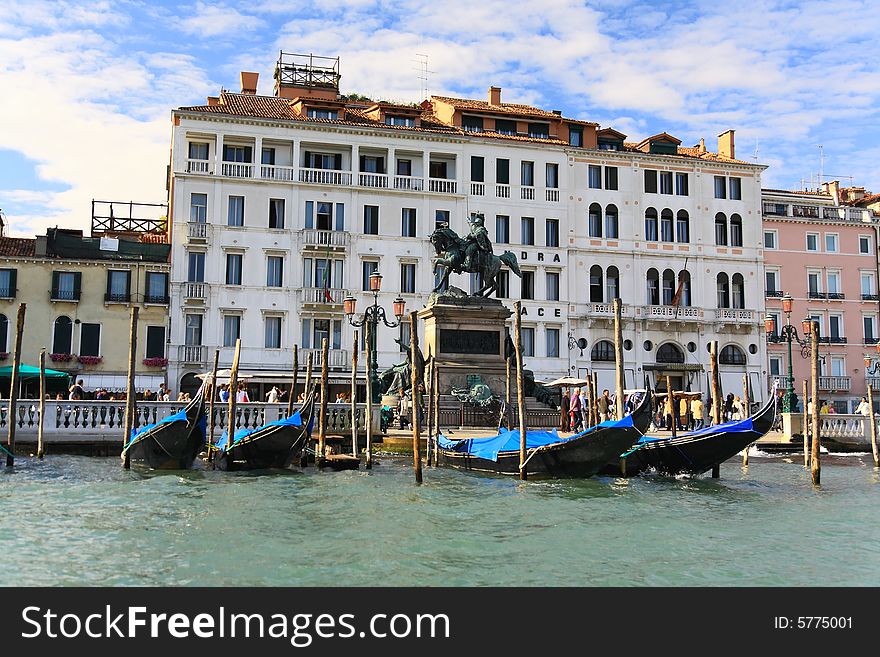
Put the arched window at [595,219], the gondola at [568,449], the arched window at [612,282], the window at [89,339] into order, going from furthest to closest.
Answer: the arched window at [595,219] < the arched window at [612,282] < the window at [89,339] < the gondola at [568,449]

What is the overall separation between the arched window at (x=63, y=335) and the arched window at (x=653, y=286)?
72.4ft

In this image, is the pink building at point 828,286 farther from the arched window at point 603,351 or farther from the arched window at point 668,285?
the arched window at point 603,351

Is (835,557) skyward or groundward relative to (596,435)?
groundward

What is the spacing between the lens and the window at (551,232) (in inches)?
1449

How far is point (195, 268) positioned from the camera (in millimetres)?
33125

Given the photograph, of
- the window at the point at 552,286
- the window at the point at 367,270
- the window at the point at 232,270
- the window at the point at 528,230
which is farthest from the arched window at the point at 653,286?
the window at the point at 232,270

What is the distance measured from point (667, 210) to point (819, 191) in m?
12.4

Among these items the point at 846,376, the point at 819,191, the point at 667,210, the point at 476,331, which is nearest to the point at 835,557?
the point at 476,331

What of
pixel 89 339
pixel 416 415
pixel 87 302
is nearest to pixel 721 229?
pixel 87 302

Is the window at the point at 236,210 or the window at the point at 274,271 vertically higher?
the window at the point at 236,210

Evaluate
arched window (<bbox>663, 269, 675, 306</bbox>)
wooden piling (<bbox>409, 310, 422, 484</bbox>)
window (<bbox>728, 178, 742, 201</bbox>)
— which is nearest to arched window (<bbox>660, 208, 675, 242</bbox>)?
arched window (<bbox>663, 269, 675, 306</bbox>)

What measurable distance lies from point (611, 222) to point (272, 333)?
47.6 feet

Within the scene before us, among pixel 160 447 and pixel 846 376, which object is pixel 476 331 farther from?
pixel 846 376

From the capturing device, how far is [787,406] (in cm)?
2494
